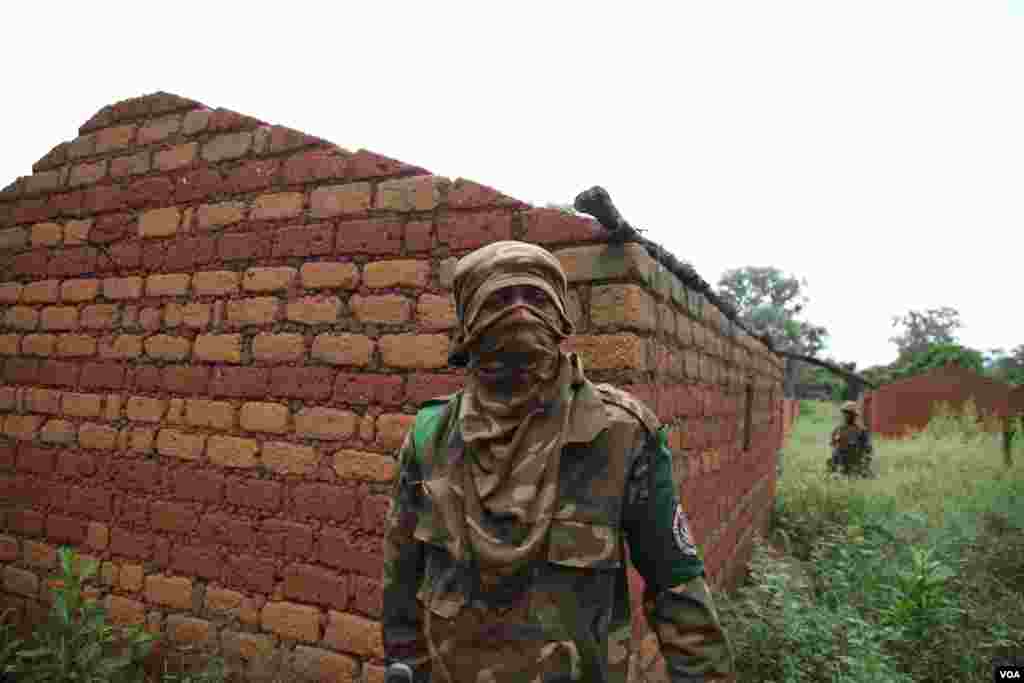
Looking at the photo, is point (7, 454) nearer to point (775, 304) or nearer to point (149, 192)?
point (149, 192)

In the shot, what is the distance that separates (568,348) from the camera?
261 cm

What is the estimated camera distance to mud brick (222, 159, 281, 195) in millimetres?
3416

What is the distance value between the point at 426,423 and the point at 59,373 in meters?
3.25

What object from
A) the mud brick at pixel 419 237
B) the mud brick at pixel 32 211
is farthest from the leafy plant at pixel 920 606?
the mud brick at pixel 32 211

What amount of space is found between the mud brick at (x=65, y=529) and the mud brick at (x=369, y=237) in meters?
2.20

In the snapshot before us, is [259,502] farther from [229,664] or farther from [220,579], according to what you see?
[229,664]

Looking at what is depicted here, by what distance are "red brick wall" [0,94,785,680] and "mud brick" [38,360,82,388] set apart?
0.01 m

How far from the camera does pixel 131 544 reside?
3660 millimetres

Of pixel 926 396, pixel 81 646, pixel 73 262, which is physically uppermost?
pixel 73 262

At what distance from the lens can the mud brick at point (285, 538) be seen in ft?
10.4

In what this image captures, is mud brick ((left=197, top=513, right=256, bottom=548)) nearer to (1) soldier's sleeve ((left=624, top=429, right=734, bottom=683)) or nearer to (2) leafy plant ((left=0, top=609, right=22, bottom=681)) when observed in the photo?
Answer: (2) leafy plant ((left=0, top=609, right=22, bottom=681))

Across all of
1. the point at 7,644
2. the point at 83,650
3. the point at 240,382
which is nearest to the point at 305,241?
the point at 240,382

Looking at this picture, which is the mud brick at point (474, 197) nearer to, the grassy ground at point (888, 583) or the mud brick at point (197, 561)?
the mud brick at point (197, 561)

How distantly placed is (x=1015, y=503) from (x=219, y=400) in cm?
788
